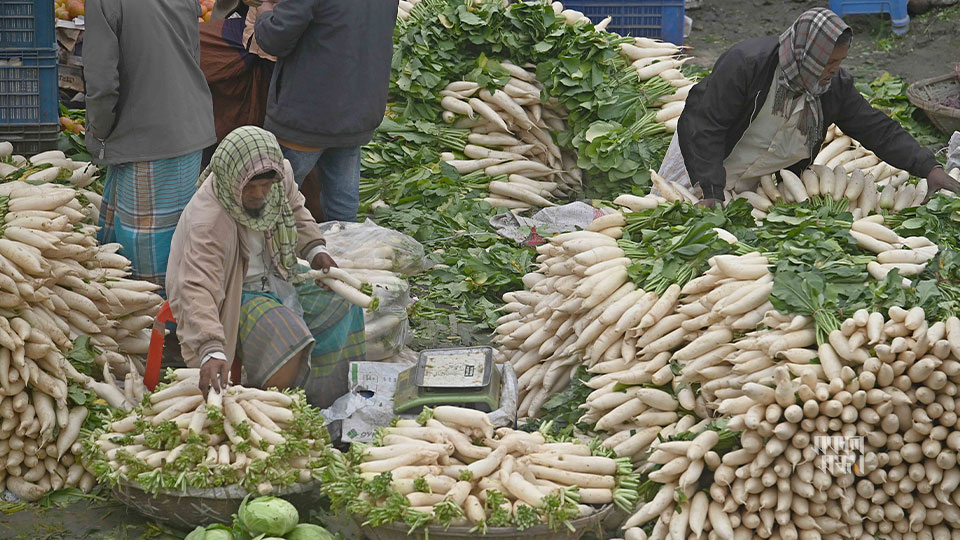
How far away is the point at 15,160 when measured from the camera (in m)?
5.05

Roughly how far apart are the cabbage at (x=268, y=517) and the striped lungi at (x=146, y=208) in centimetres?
185

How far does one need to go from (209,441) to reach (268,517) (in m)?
0.43

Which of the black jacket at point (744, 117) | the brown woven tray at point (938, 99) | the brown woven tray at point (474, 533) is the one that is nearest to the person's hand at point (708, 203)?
the black jacket at point (744, 117)

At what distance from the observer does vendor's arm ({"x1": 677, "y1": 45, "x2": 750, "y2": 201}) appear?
518cm

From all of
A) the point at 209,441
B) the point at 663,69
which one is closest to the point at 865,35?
the point at 663,69

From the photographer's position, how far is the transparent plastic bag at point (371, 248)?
5.31m

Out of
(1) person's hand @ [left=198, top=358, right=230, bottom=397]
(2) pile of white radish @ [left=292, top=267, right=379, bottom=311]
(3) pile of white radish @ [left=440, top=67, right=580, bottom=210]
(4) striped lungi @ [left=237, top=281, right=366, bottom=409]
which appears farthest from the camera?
(3) pile of white radish @ [left=440, top=67, right=580, bottom=210]

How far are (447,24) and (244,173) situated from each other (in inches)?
149

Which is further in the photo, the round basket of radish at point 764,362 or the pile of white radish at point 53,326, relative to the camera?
the pile of white radish at point 53,326

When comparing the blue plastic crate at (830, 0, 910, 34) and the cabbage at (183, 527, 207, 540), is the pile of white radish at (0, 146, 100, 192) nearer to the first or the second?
the cabbage at (183, 527, 207, 540)

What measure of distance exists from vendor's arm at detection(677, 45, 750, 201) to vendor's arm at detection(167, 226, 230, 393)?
92.9 inches

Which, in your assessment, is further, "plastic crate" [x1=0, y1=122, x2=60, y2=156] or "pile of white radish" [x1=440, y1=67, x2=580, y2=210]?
"pile of white radish" [x1=440, y1=67, x2=580, y2=210]

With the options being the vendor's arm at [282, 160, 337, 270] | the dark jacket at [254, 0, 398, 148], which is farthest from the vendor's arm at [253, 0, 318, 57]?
the vendor's arm at [282, 160, 337, 270]

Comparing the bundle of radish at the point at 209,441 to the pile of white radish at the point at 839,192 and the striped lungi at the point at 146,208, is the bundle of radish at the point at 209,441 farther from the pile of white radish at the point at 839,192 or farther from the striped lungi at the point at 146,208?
the pile of white radish at the point at 839,192
